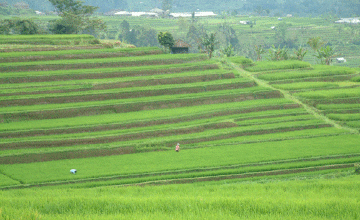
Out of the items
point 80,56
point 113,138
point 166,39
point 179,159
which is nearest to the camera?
point 179,159

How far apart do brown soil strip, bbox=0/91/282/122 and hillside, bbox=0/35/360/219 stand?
61 millimetres

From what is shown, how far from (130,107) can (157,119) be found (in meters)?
2.69

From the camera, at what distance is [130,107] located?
24.8 meters

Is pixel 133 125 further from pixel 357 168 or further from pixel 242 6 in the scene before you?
pixel 242 6

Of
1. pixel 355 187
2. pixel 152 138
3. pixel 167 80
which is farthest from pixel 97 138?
pixel 355 187

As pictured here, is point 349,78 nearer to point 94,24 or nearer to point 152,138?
point 152,138

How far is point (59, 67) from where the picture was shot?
28.7 metres

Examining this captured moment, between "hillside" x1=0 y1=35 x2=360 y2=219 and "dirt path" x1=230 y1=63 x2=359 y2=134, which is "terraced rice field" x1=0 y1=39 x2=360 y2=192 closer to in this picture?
"hillside" x1=0 y1=35 x2=360 y2=219

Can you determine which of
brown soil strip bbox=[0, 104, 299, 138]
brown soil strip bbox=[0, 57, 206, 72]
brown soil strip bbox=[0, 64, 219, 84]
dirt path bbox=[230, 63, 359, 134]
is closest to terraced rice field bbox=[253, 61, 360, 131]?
dirt path bbox=[230, 63, 359, 134]

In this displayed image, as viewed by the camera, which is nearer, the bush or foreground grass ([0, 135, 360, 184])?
foreground grass ([0, 135, 360, 184])

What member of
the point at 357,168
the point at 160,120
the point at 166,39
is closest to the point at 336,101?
the point at 357,168

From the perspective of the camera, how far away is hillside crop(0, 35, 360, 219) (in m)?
17.7

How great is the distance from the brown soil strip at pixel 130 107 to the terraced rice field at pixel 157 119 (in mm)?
59

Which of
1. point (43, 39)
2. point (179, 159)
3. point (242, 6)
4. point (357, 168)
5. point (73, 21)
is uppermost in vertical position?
point (242, 6)
